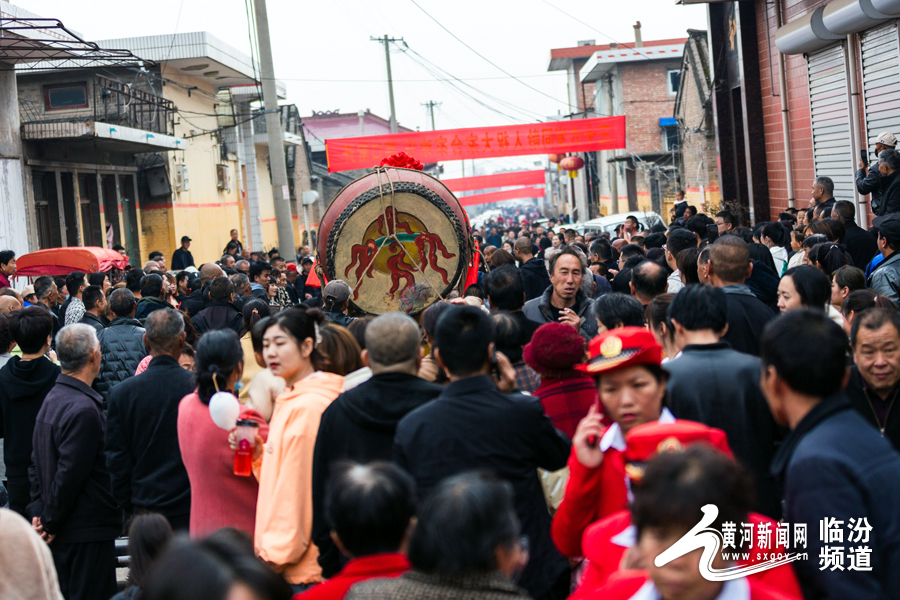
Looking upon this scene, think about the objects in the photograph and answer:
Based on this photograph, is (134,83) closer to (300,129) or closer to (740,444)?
(300,129)

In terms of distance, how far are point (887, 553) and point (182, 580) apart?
5.67ft

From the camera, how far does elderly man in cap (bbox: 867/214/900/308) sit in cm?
567

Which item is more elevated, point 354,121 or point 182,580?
point 354,121

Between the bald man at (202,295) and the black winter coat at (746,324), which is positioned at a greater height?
the bald man at (202,295)

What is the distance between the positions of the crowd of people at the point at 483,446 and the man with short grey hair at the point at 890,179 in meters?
2.05

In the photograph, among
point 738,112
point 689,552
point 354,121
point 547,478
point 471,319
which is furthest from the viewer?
point 354,121

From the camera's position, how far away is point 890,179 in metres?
8.05

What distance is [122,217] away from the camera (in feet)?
64.5

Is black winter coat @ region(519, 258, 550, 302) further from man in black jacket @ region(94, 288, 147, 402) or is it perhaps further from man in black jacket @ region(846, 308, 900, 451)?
man in black jacket @ region(846, 308, 900, 451)

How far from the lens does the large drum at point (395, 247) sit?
23.4ft

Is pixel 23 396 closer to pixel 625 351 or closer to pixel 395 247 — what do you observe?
pixel 395 247

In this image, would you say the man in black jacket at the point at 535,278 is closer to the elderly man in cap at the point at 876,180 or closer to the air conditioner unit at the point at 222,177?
the elderly man in cap at the point at 876,180

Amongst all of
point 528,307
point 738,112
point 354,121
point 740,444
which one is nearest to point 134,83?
point 738,112

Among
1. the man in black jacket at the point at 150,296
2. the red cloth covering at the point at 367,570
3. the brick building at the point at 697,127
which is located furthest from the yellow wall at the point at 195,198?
the red cloth covering at the point at 367,570
